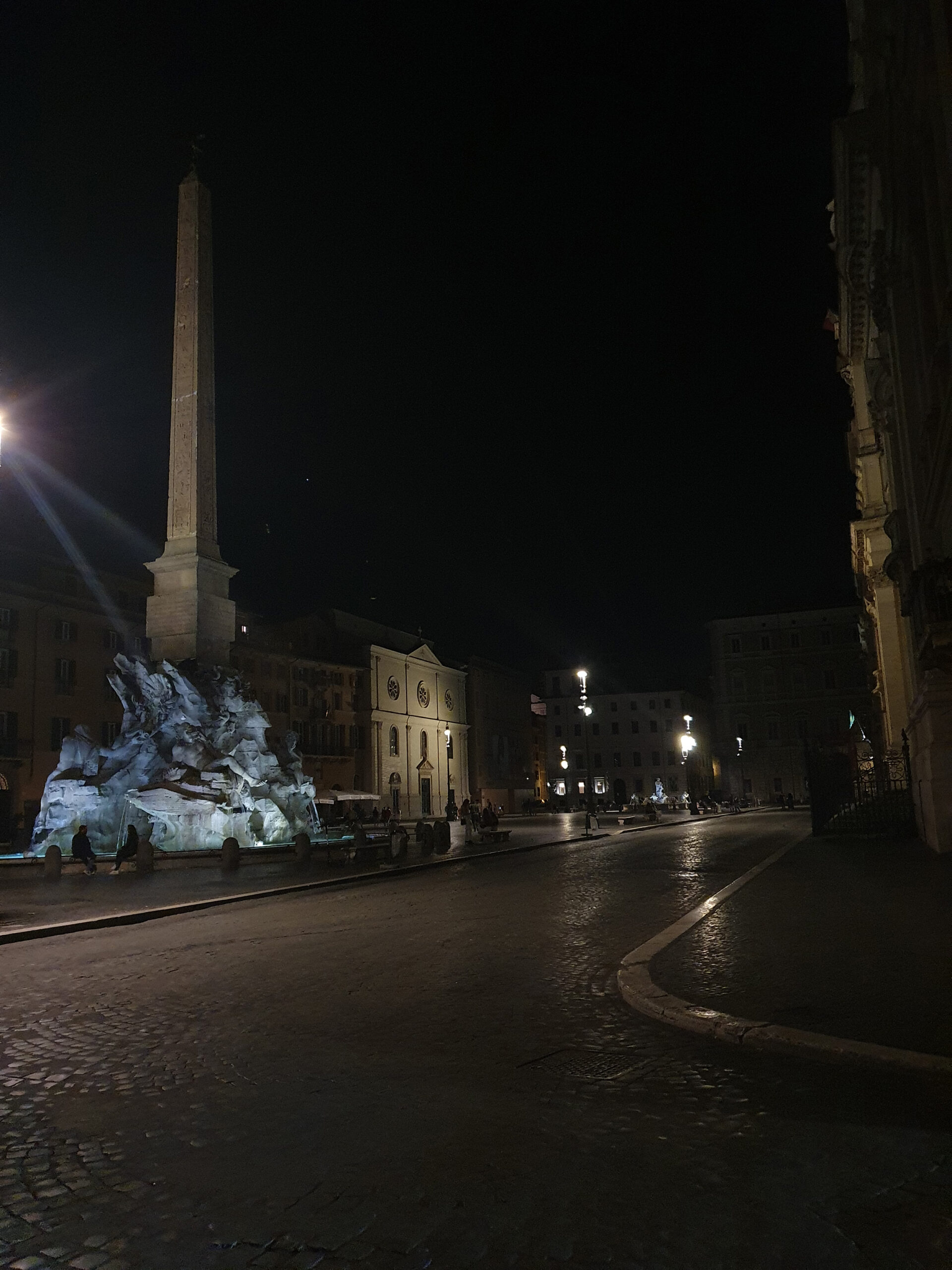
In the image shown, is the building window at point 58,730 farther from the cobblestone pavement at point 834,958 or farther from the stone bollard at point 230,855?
the cobblestone pavement at point 834,958

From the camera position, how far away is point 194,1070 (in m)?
5.52

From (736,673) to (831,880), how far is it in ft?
225

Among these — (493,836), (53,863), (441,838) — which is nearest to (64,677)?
(493,836)

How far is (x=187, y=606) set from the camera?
25.1 meters

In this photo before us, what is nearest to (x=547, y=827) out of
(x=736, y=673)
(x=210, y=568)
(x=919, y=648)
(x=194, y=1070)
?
(x=210, y=568)

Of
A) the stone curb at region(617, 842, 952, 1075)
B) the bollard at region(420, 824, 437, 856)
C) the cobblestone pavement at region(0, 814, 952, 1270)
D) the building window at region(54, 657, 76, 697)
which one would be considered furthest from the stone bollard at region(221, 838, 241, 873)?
the building window at region(54, 657, 76, 697)

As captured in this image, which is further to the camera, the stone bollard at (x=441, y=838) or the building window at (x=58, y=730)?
the building window at (x=58, y=730)

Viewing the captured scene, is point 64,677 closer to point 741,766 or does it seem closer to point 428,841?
point 428,841

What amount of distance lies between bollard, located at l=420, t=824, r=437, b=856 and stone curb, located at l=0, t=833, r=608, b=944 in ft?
2.61

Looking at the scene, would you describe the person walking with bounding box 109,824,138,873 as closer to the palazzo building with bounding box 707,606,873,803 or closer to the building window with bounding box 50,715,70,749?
the building window with bounding box 50,715,70,749

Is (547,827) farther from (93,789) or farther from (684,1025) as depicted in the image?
(684,1025)

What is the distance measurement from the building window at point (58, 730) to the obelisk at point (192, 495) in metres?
20.2

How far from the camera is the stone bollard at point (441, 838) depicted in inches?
1033

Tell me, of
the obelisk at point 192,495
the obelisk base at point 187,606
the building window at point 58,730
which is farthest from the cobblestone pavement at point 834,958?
the building window at point 58,730
